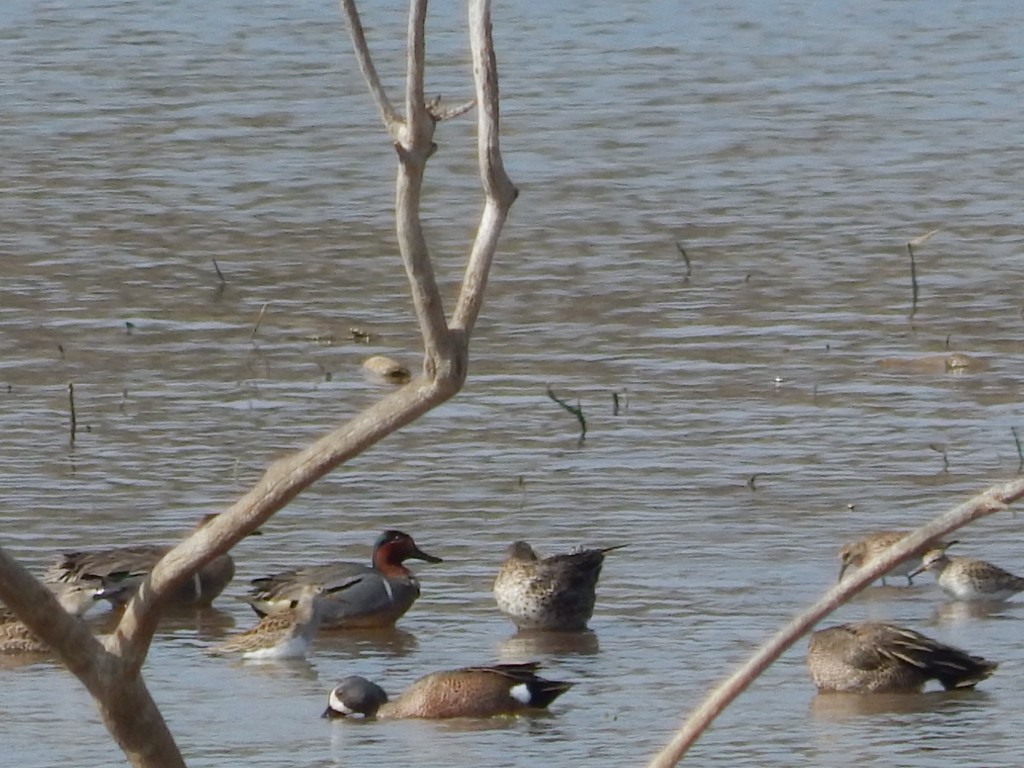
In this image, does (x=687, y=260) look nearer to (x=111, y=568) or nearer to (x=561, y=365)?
(x=561, y=365)

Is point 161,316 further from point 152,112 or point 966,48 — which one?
point 966,48

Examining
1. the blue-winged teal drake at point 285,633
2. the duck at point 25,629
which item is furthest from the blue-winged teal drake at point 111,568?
the blue-winged teal drake at point 285,633

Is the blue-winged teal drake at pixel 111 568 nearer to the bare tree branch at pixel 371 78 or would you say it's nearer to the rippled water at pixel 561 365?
the rippled water at pixel 561 365

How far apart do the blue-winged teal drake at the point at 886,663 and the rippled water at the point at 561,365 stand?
80 millimetres

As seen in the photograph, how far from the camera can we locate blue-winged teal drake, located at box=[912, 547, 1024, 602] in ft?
29.5

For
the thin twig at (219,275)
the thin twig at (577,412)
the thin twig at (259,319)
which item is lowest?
the thin twig at (219,275)

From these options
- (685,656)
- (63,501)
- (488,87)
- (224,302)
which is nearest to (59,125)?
(224,302)

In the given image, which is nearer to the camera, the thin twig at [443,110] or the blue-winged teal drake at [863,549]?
the thin twig at [443,110]

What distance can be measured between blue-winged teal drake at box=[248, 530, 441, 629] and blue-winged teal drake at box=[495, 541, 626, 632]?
0.34 m

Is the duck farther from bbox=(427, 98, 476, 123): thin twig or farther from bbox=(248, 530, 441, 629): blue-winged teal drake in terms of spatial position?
bbox=(427, 98, 476, 123): thin twig

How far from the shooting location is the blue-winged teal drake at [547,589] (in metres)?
8.81

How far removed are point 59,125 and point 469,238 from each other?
6112mm

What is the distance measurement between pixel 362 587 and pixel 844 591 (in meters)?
6.23

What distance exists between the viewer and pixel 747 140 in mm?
19953
